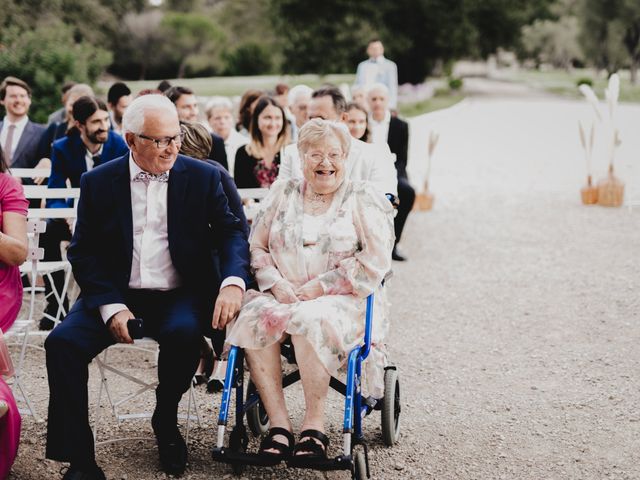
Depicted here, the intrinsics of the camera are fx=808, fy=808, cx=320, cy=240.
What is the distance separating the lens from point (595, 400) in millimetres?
4965

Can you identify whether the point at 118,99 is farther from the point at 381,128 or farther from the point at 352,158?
the point at 352,158

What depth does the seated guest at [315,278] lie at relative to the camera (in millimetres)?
3723

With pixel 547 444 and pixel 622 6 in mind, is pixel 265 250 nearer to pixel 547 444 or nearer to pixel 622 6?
pixel 547 444

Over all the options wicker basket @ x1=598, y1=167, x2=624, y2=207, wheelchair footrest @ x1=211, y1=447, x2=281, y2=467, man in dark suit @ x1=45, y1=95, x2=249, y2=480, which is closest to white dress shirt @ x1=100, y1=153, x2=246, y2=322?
man in dark suit @ x1=45, y1=95, x2=249, y2=480

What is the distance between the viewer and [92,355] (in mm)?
3760

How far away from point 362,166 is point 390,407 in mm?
1920

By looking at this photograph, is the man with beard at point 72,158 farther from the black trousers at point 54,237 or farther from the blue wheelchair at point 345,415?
the blue wheelchair at point 345,415

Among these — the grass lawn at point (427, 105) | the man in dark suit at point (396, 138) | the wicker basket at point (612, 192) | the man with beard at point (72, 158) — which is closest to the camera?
the man with beard at point (72, 158)

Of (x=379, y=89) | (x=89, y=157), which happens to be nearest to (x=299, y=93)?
(x=379, y=89)

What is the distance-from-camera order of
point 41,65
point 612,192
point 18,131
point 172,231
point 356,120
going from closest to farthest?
point 172,231 < point 356,120 < point 18,131 < point 612,192 < point 41,65

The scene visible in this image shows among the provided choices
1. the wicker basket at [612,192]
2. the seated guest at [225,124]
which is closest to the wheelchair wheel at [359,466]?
the seated guest at [225,124]

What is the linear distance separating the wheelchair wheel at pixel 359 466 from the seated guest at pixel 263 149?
329 cm

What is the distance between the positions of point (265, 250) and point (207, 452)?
109 cm

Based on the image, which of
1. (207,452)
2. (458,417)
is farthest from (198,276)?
(458,417)
